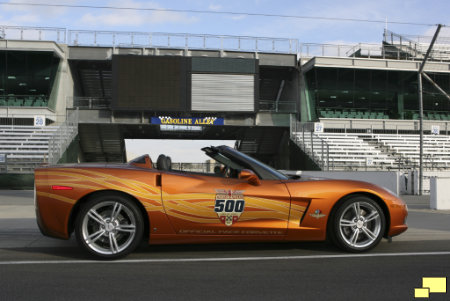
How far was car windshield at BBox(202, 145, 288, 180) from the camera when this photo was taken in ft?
16.6

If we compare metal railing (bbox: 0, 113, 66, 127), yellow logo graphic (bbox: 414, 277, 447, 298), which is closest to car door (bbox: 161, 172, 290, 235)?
yellow logo graphic (bbox: 414, 277, 447, 298)

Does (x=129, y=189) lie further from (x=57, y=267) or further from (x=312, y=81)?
Result: (x=312, y=81)

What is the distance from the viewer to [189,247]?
535 centimetres

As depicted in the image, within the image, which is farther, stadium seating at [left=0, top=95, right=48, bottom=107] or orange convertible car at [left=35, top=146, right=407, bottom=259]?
stadium seating at [left=0, top=95, right=48, bottom=107]

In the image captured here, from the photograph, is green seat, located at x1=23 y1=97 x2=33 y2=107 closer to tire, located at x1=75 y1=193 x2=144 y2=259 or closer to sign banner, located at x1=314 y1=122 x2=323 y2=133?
sign banner, located at x1=314 y1=122 x2=323 y2=133

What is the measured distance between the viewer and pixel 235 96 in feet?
102

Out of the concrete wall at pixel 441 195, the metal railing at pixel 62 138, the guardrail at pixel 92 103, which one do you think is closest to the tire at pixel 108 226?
the concrete wall at pixel 441 195

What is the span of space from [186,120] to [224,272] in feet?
87.6

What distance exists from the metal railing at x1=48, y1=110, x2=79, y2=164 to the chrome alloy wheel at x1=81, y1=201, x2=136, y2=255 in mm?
16323

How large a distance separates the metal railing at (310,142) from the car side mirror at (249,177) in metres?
17.5

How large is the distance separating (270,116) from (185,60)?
7.35 m

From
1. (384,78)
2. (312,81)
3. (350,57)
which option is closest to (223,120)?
(312,81)

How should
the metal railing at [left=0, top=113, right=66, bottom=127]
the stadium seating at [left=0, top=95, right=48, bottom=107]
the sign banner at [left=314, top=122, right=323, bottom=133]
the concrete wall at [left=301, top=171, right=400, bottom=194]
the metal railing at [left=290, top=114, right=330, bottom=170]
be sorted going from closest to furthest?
the concrete wall at [left=301, top=171, right=400, bottom=194]
the metal railing at [left=290, top=114, right=330, bottom=170]
the sign banner at [left=314, top=122, right=323, bottom=133]
the metal railing at [left=0, top=113, right=66, bottom=127]
the stadium seating at [left=0, top=95, right=48, bottom=107]

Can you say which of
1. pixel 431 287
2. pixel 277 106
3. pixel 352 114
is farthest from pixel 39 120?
pixel 431 287
